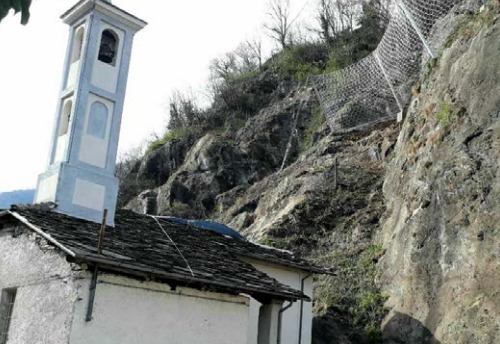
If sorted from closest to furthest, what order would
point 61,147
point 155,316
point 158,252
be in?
point 155,316 < point 158,252 < point 61,147

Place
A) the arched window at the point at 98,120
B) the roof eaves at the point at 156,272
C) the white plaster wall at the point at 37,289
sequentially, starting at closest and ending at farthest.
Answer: the roof eaves at the point at 156,272 → the white plaster wall at the point at 37,289 → the arched window at the point at 98,120

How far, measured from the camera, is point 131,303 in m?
9.55

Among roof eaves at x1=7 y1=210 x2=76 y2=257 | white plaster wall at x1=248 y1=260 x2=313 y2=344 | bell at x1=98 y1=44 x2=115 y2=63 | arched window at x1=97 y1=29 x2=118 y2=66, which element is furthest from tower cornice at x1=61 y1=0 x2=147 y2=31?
white plaster wall at x1=248 y1=260 x2=313 y2=344

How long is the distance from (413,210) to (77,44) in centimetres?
1062

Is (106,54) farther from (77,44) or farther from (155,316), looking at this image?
(155,316)

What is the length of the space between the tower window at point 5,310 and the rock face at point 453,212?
9642 mm

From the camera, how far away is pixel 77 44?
1414 cm

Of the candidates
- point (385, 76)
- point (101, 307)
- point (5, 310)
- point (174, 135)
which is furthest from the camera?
point (174, 135)

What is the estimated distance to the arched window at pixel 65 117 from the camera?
13.3 m

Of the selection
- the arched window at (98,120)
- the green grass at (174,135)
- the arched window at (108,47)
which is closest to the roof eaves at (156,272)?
the arched window at (98,120)

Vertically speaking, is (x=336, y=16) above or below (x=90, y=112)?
above

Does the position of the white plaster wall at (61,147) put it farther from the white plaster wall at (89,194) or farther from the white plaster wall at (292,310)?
the white plaster wall at (292,310)

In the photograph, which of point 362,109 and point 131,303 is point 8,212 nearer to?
point 131,303

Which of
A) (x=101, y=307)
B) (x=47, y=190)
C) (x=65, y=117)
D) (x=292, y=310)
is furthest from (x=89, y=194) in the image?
(x=292, y=310)
